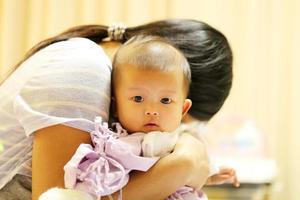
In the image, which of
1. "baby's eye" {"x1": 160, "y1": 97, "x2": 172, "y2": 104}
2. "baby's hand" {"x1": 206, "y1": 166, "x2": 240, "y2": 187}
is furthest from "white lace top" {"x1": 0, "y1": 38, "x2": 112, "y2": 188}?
"baby's hand" {"x1": 206, "y1": 166, "x2": 240, "y2": 187}

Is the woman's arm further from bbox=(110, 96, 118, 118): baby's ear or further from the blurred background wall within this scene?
the blurred background wall

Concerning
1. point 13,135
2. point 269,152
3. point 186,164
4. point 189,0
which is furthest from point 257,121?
point 13,135

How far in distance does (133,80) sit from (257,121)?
1274 millimetres

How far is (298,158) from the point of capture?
6.83 ft

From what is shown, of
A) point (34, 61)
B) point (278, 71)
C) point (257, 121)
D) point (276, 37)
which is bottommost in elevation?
point (257, 121)

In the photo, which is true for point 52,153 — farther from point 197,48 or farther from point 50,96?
point 197,48

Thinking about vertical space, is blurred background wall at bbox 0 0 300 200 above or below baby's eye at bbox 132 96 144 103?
below

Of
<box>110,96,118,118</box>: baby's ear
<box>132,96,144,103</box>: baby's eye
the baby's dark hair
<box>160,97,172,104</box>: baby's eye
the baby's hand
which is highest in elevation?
the baby's dark hair

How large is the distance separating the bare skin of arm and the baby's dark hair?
0.16m

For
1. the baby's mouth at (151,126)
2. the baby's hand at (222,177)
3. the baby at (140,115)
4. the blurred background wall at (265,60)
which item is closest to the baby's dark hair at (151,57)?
the baby at (140,115)

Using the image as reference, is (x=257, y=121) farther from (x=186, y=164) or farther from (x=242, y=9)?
(x=186, y=164)

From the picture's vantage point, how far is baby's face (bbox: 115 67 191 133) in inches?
37.8

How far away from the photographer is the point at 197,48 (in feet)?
3.81

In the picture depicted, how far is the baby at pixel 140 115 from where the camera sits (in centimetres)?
88
